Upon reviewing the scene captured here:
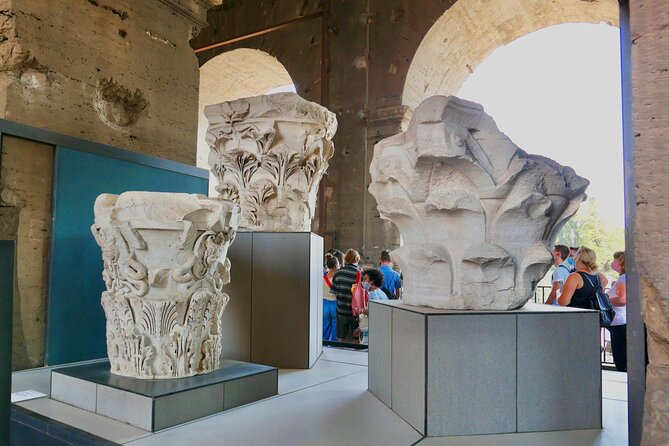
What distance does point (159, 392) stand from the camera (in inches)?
113

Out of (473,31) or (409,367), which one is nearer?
(409,367)

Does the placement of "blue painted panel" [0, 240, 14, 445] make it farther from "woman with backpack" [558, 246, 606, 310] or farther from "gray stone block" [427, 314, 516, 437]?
"woman with backpack" [558, 246, 606, 310]

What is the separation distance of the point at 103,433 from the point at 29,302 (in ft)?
6.81

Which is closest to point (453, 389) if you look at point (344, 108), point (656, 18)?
point (656, 18)

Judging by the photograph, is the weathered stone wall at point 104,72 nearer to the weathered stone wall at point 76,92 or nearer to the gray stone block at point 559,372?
the weathered stone wall at point 76,92

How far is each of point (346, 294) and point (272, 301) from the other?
137 centimetres

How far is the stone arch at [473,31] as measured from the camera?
8.20 m

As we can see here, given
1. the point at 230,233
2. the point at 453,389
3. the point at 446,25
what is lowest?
the point at 453,389

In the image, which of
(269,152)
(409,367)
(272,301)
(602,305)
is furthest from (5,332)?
(602,305)

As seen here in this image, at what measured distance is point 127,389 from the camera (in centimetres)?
292

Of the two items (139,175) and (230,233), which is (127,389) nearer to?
(230,233)

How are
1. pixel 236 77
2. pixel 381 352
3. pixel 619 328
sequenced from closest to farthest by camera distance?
1. pixel 381 352
2. pixel 619 328
3. pixel 236 77

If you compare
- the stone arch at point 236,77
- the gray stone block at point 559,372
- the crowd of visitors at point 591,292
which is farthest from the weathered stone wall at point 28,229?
the stone arch at point 236,77

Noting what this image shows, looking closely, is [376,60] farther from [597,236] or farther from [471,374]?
[597,236]
